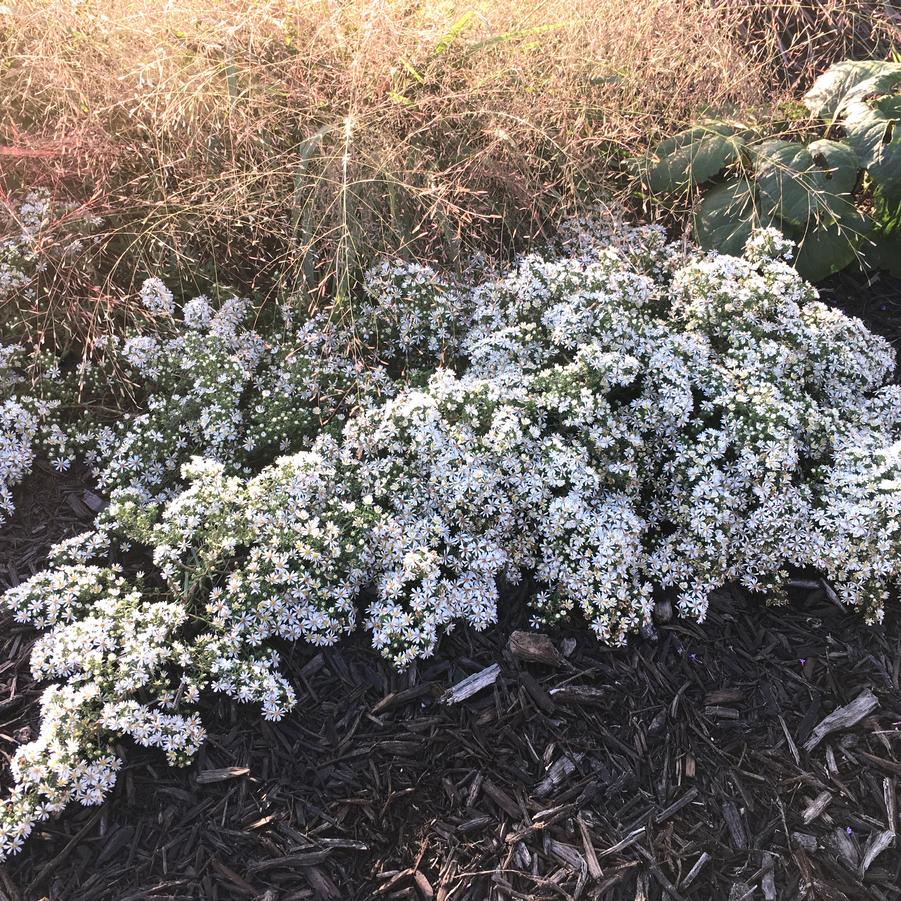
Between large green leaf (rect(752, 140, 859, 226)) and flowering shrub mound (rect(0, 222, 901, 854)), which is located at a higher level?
large green leaf (rect(752, 140, 859, 226))

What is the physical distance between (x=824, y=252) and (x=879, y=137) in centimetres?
59

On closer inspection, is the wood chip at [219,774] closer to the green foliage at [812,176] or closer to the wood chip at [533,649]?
the wood chip at [533,649]

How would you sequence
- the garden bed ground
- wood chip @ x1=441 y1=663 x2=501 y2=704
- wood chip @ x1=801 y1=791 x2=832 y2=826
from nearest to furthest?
the garden bed ground → wood chip @ x1=801 y1=791 x2=832 y2=826 → wood chip @ x1=441 y1=663 x2=501 y2=704

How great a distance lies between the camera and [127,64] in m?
3.67

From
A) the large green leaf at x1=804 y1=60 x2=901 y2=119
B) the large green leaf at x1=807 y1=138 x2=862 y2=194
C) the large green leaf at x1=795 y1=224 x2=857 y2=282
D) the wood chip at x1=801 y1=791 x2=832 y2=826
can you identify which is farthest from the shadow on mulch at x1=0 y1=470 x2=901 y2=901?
the large green leaf at x1=804 y1=60 x2=901 y2=119

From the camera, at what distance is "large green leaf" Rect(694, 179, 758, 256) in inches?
145

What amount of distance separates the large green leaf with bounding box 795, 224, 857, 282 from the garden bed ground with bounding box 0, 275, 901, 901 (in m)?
1.77

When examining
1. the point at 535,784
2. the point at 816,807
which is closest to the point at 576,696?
the point at 535,784

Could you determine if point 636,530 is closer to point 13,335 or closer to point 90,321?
point 90,321

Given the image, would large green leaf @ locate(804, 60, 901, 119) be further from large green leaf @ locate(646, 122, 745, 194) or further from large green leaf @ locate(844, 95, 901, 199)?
large green leaf @ locate(646, 122, 745, 194)

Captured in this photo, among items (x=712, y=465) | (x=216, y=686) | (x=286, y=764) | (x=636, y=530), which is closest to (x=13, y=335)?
(x=216, y=686)

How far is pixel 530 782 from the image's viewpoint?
235 cm

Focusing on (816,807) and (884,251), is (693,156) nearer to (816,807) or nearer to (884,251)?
(884,251)

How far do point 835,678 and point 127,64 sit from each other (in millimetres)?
4090
